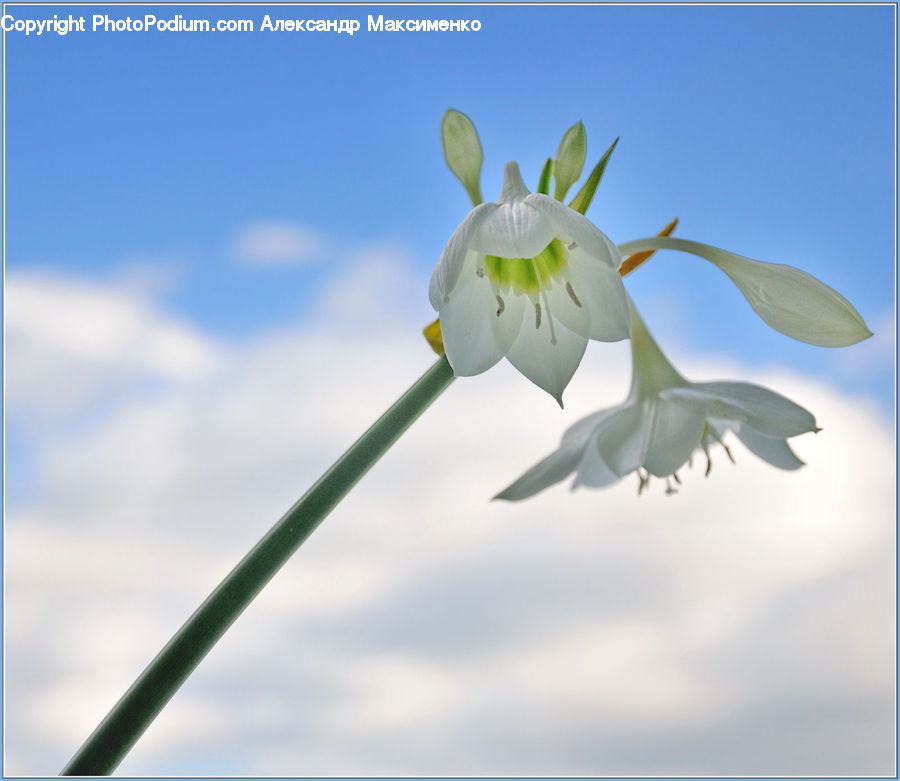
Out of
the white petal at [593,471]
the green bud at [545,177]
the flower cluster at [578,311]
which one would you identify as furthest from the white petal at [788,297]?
the white petal at [593,471]

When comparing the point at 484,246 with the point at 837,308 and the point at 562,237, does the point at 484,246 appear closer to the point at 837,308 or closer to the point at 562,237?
the point at 562,237

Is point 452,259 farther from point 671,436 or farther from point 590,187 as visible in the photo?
point 671,436

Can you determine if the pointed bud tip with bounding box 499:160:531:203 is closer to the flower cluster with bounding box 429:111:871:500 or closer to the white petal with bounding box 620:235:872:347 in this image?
the flower cluster with bounding box 429:111:871:500

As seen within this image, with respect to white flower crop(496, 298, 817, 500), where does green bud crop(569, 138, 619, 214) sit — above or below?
above

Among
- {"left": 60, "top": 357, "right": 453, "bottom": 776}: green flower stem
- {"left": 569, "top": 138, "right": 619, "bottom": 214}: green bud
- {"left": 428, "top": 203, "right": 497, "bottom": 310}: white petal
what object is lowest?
{"left": 60, "top": 357, "right": 453, "bottom": 776}: green flower stem

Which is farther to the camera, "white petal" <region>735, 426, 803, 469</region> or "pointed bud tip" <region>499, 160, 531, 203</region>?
"white petal" <region>735, 426, 803, 469</region>

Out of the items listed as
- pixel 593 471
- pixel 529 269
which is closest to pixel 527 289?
pixel 529 269

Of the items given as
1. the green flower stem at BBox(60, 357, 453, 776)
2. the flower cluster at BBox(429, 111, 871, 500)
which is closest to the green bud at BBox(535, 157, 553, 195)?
the flower cluster at BBox(429, 111, 871, 500)
